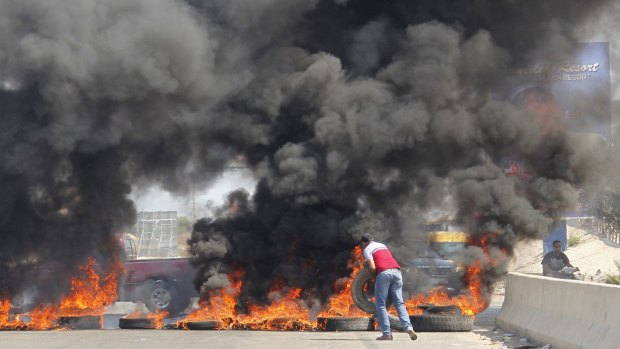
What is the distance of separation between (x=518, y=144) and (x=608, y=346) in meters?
8.77

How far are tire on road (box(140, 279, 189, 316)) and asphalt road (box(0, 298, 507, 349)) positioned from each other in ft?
25.2

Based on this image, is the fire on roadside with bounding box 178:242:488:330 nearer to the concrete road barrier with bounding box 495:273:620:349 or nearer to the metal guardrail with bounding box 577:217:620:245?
the concrete road barrier with bounding box 495:273:620:349

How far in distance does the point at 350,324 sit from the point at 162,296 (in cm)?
951

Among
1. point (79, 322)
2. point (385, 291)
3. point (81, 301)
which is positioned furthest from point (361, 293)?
point (81, 301)

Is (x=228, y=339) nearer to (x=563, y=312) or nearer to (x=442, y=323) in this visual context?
(x=442, y=323)

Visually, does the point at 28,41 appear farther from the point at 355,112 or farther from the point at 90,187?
the point at 355,112

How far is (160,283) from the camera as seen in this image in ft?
82.6

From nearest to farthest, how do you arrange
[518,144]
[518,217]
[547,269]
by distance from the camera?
[518,217]
[518,144]
[547,269]

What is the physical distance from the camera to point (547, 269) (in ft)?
66.4

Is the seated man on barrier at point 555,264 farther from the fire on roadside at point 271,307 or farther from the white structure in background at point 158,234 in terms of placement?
the white structure in background at point 158,234

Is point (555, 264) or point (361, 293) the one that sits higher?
point (555, 264)

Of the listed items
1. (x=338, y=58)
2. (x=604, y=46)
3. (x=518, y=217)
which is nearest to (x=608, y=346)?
(x=518, y=217)

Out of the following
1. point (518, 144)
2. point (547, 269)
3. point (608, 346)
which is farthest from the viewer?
point (547, 269)

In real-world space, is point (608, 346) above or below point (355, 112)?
below
